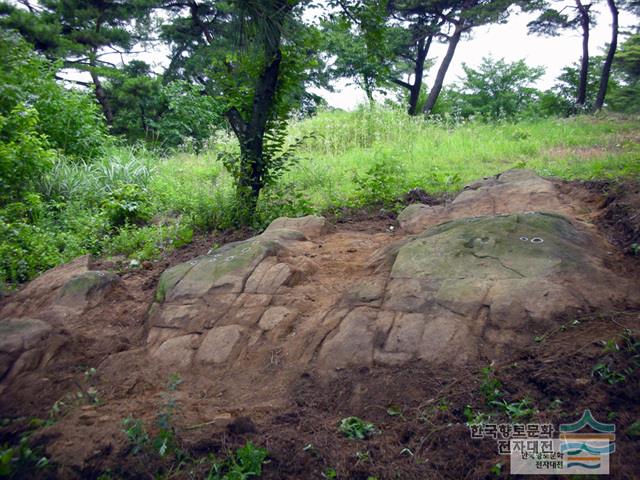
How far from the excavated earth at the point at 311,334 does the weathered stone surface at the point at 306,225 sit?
1.16 ft

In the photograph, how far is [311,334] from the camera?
387cm

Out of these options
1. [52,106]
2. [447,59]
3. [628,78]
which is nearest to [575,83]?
[628,78]

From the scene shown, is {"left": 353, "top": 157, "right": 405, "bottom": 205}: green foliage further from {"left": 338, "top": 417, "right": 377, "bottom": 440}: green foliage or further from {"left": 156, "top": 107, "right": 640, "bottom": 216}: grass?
{"left": 338, "top": 417, "right": 377, "bottom": 440}: green foliage

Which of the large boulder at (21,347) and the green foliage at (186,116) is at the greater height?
the green foliage at (186,116)

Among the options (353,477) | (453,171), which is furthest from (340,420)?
(453,171)

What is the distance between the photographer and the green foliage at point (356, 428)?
2.96 metres

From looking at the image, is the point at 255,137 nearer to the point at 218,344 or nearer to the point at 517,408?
the point at 218,344

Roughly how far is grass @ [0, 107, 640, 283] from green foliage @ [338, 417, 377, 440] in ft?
11.3

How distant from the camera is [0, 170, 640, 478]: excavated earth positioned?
304cm

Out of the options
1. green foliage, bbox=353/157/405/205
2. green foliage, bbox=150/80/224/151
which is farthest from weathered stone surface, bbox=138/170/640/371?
green foliage, bbox=150/80/224/151

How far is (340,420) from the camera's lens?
312 centimetres

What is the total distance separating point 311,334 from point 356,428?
3.12 ft

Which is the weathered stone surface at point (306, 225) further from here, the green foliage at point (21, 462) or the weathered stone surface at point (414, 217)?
the green foliage at point (21, 462)

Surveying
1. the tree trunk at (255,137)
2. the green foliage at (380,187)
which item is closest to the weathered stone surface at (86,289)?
the tree trunk at (255,137)
